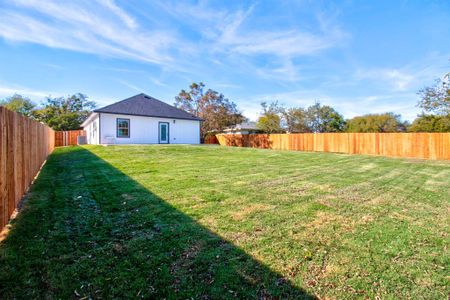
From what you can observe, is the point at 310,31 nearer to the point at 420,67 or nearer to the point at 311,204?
the point at 420,67

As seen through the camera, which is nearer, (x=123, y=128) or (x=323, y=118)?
(x=123, y=128)

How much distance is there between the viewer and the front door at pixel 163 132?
18594 millimetres

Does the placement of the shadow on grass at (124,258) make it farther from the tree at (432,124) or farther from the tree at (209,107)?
the tree at (432,124)

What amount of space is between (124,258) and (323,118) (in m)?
34.4

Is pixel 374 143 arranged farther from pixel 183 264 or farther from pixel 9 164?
pixel 9 164

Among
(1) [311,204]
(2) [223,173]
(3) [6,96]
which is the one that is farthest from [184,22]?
(3) [6,96]

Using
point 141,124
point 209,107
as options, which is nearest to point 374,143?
point 141,124

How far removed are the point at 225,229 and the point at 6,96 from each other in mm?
41426

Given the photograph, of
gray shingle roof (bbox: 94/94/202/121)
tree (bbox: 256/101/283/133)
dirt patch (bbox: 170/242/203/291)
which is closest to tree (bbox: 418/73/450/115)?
tree (bbox: 256/101/283/133)

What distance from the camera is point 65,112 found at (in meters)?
32.0

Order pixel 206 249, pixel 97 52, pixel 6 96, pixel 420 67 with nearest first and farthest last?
pixel 206 249, pixel 97 52, pixel 420 67, pixel 6 96

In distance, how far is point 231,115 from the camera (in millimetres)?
29312

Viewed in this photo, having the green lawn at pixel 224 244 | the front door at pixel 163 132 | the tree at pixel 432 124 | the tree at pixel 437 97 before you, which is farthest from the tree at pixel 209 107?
the green lawn at pixel 224 244

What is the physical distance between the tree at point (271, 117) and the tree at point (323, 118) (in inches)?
181
